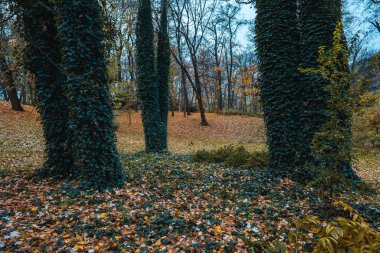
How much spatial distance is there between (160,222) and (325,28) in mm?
6303

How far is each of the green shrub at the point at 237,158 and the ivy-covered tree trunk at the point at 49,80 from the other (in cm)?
457

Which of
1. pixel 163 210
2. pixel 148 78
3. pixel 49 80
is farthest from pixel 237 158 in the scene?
pixel 49 80

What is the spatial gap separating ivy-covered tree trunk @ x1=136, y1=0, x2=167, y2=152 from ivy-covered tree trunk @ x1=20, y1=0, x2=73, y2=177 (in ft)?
17.2

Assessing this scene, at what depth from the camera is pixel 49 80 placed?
5523 mm

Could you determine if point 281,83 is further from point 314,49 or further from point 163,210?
point 163,210

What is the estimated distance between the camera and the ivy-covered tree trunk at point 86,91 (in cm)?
484

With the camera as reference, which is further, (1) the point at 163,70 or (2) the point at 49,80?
(1) the point at 163,70

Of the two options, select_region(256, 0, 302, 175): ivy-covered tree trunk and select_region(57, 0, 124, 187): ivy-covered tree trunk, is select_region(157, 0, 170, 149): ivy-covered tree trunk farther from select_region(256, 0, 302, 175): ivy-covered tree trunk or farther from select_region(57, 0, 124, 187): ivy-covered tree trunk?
select_region(57, 0, 124, 187): ivy-covered tree trunk

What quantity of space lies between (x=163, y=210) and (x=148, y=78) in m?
7.76

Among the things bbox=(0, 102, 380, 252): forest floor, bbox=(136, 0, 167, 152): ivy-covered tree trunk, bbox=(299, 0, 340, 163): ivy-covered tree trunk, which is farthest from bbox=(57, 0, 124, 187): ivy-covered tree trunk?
bbox=(136, 0, 167, 152): ivy-covered tree trunk

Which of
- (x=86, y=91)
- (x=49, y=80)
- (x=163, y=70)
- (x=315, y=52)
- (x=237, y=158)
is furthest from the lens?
(x=163, y=70)

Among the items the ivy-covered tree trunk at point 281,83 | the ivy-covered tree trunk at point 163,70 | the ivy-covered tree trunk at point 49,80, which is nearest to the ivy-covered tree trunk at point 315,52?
the ivy-covered tree trunk at point 281,83

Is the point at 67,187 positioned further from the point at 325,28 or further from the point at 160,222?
the point at 325,28

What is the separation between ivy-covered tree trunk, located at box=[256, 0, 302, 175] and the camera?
5.99m
